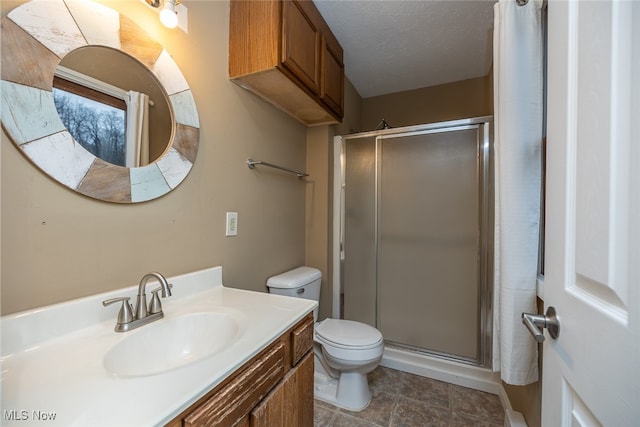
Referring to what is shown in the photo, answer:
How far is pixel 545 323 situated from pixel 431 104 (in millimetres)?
2448

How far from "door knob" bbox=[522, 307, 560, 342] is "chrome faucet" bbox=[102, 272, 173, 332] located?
102 cm

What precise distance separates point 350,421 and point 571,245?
4.83 ft

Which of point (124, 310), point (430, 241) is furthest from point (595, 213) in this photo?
point (430, 241)

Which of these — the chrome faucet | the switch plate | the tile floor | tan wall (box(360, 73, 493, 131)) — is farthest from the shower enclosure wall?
the chrome faucet

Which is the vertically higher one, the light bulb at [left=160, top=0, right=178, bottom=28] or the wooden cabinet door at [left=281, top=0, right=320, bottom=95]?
the wooden cabinet door at [left=281, top=0, right=320, bottom=95]

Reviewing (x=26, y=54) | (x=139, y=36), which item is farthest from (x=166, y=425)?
(x=139, y=36)

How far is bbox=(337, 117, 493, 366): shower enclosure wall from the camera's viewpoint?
179 cm

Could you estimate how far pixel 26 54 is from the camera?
65 centimetres

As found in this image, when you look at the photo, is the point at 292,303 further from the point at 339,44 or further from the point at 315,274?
the point at 339,44

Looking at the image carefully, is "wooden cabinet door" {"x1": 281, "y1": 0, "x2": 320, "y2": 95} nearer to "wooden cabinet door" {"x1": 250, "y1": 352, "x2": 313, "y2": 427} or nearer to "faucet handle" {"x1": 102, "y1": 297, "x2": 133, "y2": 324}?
"faucet handle" {"x1": 102, "y1": 297, "x2": 133, "y2": 324}

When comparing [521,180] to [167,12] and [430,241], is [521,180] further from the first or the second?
[167,12]

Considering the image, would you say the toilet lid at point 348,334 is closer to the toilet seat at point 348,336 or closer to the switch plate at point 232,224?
the toilet seat at point 348,336

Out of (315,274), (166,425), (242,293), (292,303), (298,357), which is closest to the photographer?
(166,425)

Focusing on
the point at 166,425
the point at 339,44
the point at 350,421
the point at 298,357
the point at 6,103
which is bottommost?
the point at 350,421
